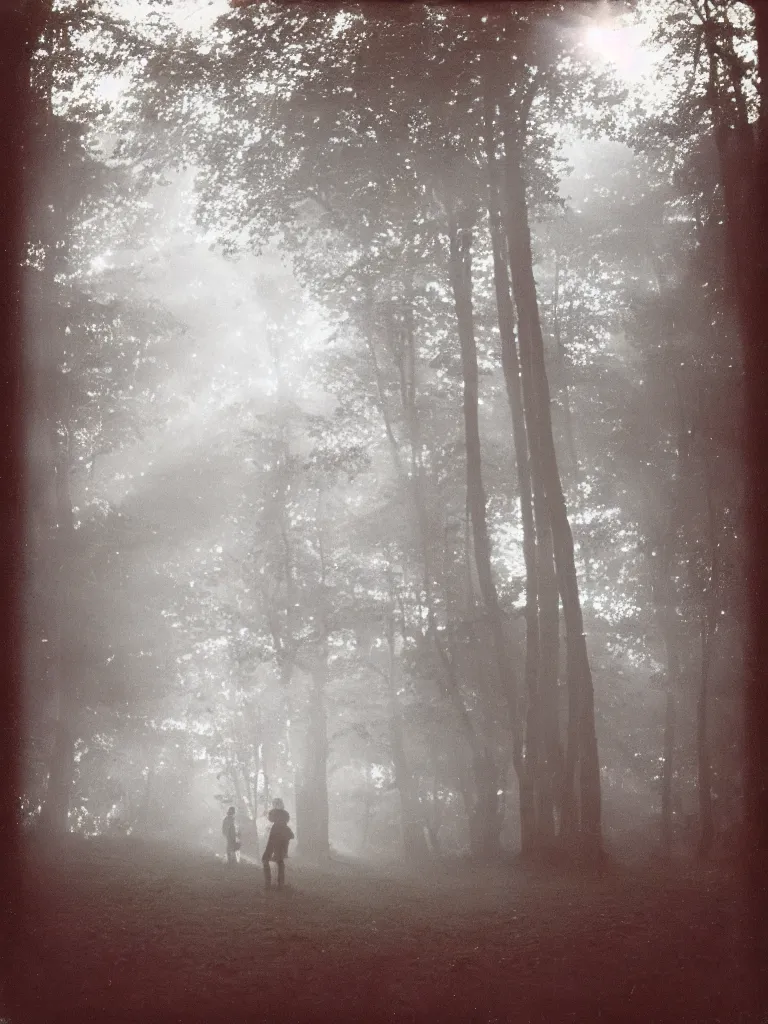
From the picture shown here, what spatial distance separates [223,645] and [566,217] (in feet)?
56.2

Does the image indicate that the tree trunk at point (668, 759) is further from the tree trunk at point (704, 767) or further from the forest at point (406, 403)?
the tree trunk at point (704, 767)

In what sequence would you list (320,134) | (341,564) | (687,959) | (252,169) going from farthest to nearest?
(341,564) < (252,169) < (320,134) < (687,959)

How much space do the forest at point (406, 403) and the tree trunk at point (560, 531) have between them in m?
0.07

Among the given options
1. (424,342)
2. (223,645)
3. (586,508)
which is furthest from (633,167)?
(223,645)

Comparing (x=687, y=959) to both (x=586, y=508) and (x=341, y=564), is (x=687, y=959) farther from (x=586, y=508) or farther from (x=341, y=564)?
(x=341, y=564)

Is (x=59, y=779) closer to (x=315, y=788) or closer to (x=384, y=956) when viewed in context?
(x=315, y=788)

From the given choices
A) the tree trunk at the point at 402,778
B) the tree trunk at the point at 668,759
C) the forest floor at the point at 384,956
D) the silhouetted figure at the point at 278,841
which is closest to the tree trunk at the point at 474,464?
the silhouetted figure at the point at 278,841

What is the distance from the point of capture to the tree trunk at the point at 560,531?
41.1ft

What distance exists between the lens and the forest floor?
22.0ft

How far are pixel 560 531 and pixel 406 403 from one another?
8146 mm

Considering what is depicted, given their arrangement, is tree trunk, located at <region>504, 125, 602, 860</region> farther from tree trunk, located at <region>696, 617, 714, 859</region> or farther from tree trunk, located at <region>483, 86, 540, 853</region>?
tree trunk, located at <region>696, 617, 714, 859</region>

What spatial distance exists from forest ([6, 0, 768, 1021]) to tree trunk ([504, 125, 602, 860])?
71 mm

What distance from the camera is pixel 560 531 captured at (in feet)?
44.1

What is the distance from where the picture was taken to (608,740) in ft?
85.5
